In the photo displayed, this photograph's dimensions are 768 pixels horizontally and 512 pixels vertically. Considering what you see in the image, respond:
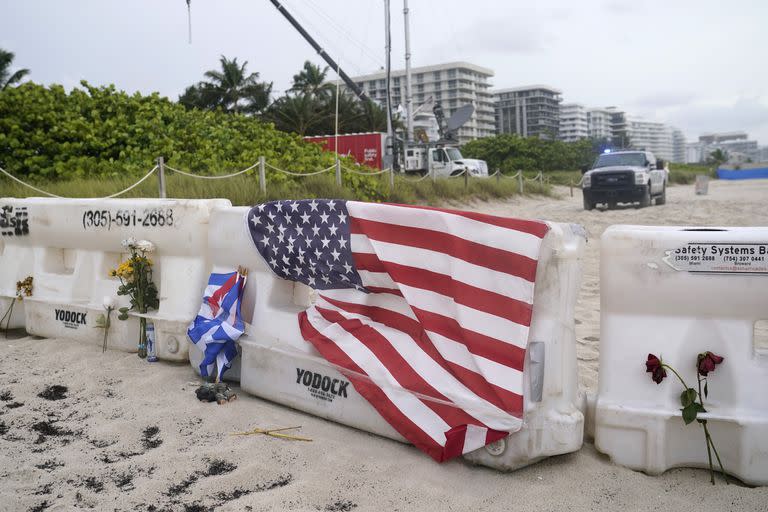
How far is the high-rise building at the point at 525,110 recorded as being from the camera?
159250mm

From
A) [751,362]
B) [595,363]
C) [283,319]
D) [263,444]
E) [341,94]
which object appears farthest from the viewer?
[341,94]

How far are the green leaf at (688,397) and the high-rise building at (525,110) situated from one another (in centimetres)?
15850

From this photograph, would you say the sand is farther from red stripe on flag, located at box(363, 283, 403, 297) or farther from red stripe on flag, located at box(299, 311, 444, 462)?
red stripe on flag, located at box(363, 283, 403, 297)

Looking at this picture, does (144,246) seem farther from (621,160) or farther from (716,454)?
(621,160)

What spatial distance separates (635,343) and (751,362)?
0.50 metres

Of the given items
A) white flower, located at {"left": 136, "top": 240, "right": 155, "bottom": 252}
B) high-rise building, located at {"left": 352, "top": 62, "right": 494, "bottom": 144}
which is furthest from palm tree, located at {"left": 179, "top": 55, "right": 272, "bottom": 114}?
high-rise building, located at {"left": 352, "top": 62, "right": 494, "bottom": 144}

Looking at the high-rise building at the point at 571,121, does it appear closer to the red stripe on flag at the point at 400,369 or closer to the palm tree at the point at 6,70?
the palm tree at the point at 6,70

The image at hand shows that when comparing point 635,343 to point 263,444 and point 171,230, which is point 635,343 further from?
point 171,230

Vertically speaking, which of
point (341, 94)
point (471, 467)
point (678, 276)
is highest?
point (341, 94)

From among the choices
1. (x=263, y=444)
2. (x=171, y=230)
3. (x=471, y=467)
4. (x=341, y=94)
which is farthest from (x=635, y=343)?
(x=341, y=94)

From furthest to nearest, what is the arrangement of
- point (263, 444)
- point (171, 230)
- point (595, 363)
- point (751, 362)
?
point (171, 230)
point (595, 363)
point (263, 444)
point (751, 362)

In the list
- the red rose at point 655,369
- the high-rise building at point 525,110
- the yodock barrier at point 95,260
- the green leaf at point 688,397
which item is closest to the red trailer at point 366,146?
the yodock barrier at point 95,260

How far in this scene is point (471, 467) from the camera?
10.5 ft

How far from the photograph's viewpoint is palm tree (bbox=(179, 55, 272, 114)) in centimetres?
4966
